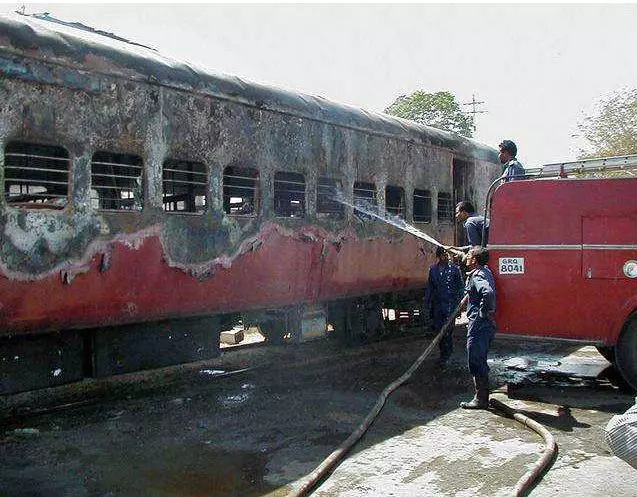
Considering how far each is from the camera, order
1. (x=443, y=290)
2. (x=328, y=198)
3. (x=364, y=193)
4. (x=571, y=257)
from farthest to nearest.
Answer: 1. (x=364, y=193)
2. (x=328, y=198)
3. (x=443, y=290)
4. (x=571, y=257)

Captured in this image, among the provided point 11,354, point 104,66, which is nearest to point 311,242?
point 104,66

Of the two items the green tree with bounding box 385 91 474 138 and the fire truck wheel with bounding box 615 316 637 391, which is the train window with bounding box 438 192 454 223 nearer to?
the fire truck wheel with bounding box 615 316 637 391

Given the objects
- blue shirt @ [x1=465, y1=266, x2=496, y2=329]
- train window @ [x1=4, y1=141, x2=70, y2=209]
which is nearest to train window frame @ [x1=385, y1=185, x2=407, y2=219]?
blue shirt @ [x1=465, y1=266, x2=496, y2=329]

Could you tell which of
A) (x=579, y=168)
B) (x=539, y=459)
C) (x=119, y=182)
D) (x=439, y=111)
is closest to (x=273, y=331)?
(x=119, y=182)

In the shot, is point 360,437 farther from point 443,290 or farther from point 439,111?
point 439,111

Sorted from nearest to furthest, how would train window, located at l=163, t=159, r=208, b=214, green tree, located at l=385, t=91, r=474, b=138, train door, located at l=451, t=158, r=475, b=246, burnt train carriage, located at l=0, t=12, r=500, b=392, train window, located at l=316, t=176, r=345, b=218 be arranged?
burnt train carriage, located at l=0, t=12, r=500, b=392, train window, located at l=163, t=159, r=208, b=214, train window, located at l=316, t=176, r=345, b=218, train door, located at l=451, t=158, r=475, b=246, green tree, located at l=385, t=91, r=474, b=138

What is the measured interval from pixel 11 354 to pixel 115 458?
1447 mm

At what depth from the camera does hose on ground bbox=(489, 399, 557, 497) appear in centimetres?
407

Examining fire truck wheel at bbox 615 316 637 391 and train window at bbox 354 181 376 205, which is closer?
fire truck wheel at bbox 615 316 637 391

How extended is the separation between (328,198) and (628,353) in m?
4.21

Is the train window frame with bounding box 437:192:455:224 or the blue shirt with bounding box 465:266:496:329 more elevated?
the train window frame with bounding box 437:192:455:224

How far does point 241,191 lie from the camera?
7586 millimetres

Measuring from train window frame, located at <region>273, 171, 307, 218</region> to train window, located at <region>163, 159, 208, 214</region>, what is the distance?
106cm

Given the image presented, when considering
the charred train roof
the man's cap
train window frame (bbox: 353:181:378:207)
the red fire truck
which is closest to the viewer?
the charred train roof
